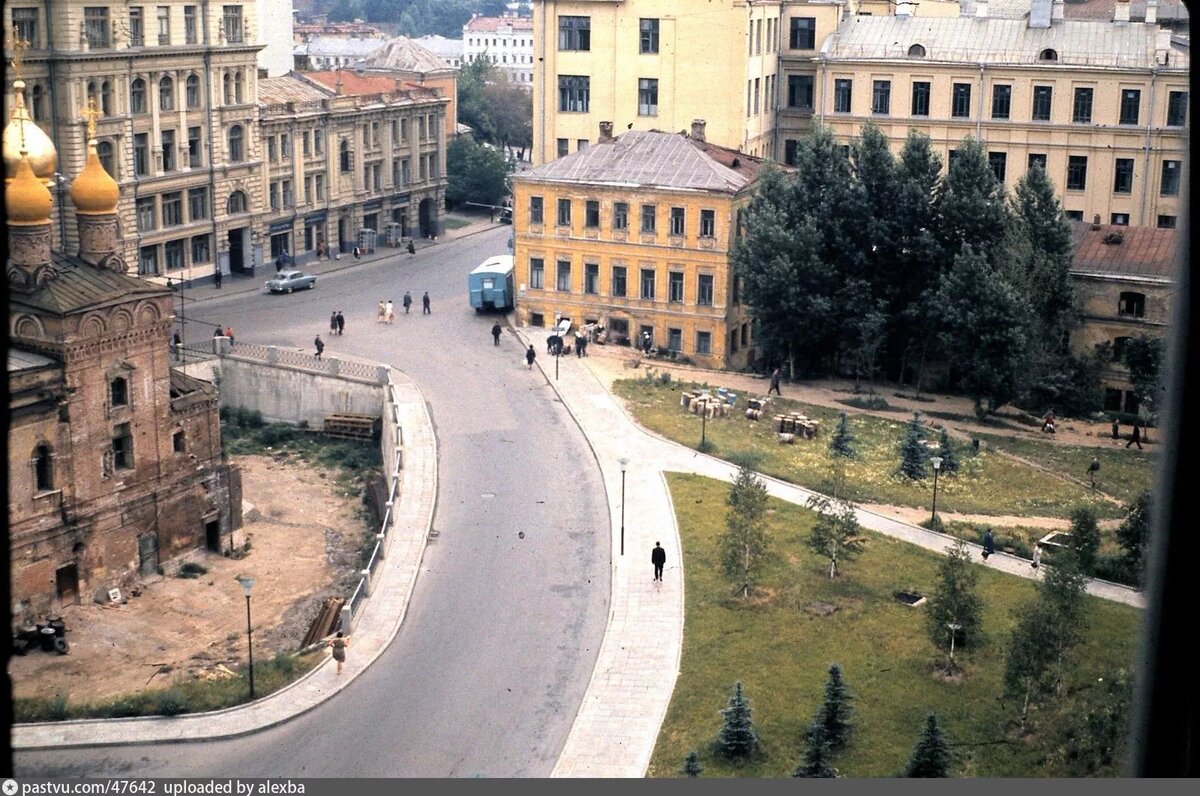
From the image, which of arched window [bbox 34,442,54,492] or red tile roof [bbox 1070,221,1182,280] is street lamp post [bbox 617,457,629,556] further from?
red tile roof [bbox 1070,221,1182,280]

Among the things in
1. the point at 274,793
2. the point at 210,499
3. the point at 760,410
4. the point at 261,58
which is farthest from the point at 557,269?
the point at 274,793

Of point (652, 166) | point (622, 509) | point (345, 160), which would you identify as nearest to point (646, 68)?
point (652, 166)

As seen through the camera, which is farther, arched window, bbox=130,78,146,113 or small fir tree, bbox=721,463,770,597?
arched window, bbox=130,78,146,113

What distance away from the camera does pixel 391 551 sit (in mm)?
30766

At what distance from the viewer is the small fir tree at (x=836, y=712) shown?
22062 millimetres

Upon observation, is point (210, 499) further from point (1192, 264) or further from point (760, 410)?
point (1192, 264)

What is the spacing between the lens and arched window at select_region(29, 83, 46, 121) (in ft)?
157

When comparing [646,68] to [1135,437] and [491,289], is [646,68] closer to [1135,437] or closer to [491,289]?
[491,289]

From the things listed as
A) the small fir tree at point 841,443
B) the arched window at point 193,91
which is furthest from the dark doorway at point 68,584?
the arched window at point 193,91

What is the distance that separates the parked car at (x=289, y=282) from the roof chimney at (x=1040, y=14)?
28.6 meters

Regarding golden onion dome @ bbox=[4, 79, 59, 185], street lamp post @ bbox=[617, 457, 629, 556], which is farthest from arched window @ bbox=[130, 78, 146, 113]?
street lamp post @ bbox=[617, 457, 629, 556]

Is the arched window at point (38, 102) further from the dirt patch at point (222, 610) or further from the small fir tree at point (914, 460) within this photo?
the small fir tree at point (914, 460)

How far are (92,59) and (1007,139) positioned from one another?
32317 mm

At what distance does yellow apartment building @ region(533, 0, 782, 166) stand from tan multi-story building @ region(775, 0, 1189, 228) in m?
3.76
